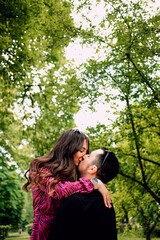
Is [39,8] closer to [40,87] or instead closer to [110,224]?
[40,87]

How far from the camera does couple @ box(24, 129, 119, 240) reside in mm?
1728

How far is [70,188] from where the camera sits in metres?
2.20

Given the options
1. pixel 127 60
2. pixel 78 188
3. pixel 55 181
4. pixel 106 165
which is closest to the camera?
pixel 78 188

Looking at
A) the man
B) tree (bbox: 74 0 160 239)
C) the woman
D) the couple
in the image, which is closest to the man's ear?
the couple

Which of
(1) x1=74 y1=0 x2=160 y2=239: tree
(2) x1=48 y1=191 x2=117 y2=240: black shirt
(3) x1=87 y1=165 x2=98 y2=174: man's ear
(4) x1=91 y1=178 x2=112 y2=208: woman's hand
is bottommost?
(2) x1=48 y1=191 x2=117 y2=240: black shirt

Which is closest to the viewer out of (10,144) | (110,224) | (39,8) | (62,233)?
(62,233)

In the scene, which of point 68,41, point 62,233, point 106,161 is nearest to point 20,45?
point 68,41

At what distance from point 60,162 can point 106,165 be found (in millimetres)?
537

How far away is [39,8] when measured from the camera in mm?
7047

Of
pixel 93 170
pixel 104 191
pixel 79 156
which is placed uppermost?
pixel 79 156

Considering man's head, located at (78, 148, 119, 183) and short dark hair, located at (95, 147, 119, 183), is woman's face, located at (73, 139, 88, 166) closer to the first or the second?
man's head, located at (78, 148, 119, 183)

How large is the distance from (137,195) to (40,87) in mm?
7993

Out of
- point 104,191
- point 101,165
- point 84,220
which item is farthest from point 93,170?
point 84,220

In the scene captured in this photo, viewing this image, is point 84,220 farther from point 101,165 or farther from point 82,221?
point 101,165
